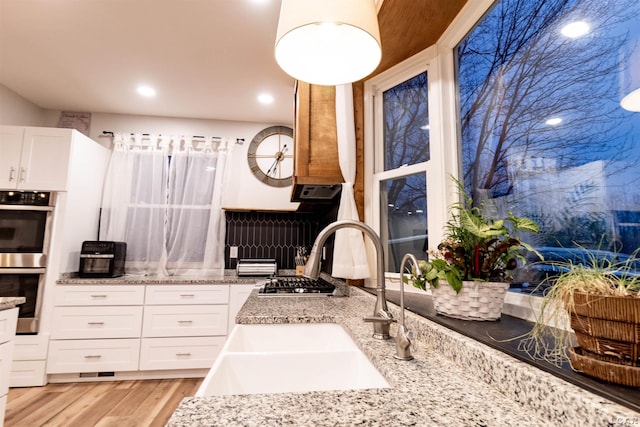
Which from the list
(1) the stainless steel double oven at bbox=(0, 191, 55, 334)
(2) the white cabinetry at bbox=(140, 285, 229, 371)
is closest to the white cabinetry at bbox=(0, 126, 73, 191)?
(1) the stainless steel double oven at bbox=(0, 191, 55, 334)

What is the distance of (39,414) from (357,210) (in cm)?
257

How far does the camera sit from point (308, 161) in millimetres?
1965

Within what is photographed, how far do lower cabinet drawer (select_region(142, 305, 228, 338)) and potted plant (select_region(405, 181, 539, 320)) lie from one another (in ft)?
7.83

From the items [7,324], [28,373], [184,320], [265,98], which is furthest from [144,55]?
[28,373]

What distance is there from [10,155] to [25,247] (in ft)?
2.71

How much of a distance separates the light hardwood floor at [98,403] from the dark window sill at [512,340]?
6.56ft

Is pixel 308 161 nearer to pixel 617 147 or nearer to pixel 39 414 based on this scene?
pixel 617 147

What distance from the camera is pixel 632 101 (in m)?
0.77

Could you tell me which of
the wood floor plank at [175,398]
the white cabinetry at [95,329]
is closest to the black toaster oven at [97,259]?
the white cabinetry at [95,329]

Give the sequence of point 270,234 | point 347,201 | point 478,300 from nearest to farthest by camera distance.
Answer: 1. point 478,300
2. point 347,201
3. point 270,234

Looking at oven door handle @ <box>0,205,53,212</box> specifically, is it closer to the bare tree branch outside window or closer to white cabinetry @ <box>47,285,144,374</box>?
white cabinetry @ <box>47,285,144,374</box>

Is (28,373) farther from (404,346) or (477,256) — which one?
(477,256)

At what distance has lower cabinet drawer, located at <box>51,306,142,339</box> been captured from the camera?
2.68 m

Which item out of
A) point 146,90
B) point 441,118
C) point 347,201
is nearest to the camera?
point 441,118
